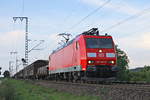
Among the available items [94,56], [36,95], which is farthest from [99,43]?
[36,95]

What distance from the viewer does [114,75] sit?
2200cm

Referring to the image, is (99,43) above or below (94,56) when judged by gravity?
above

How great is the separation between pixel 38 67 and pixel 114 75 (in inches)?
1355

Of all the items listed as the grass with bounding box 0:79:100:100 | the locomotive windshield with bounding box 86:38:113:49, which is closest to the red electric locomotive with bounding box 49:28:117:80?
the locomotive windshield with bounding box 86:38:113:49

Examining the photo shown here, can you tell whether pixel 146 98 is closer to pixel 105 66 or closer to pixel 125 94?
pixel 125 94

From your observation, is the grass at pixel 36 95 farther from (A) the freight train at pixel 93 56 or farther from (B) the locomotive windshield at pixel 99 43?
(B) the locomotive windshield at pixel 99 43

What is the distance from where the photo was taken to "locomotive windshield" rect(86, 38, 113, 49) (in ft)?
73.9

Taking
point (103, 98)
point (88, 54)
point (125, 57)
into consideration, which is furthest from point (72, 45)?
point (125, 57)

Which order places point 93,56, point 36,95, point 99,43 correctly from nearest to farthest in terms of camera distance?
point 36,95, point 93,56, point 99,43

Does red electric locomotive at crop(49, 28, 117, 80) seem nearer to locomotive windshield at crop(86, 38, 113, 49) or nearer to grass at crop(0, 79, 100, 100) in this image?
locomotive windshield at crop(86, 38, 113, 49)

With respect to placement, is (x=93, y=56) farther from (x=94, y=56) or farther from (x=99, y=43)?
(x=99, y=43)

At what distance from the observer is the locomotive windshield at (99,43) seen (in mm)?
22538

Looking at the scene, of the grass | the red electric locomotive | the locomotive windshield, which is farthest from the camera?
the locomotive windshield

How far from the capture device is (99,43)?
2275cm
